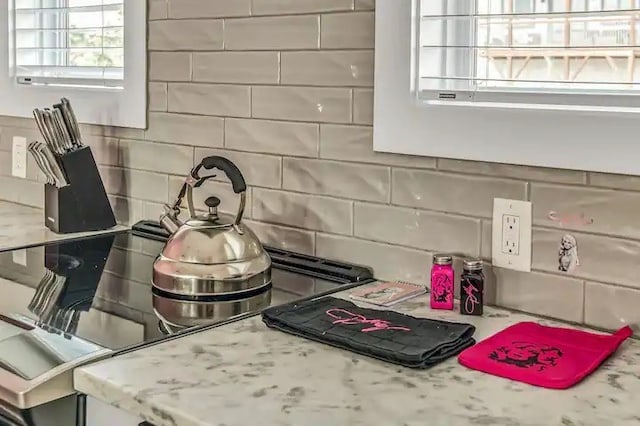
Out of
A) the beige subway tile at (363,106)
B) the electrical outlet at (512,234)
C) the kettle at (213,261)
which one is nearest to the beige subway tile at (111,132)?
the kettle at (213,261)

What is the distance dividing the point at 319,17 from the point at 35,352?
0.91 metres

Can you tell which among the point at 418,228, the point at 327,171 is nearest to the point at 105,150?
the point at 327,171

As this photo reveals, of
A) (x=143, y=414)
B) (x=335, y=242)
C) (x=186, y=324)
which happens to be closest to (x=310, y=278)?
(x=335, y=242)

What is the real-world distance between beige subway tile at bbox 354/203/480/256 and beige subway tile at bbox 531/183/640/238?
141 millimetres

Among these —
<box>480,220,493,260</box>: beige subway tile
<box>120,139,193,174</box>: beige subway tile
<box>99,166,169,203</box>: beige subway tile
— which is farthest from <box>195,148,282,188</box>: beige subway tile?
<box>480,220,493,260</box>: beige subway tile

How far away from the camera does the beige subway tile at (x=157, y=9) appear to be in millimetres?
2234

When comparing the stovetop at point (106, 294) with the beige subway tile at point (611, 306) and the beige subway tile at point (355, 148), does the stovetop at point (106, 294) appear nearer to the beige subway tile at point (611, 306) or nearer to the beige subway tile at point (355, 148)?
the beige subway tile at point (355, 148)

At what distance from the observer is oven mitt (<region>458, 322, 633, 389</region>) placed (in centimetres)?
128

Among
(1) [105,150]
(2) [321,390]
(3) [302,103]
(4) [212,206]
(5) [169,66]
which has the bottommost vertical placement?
(2) [321,390]

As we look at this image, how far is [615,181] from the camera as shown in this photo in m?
1.48

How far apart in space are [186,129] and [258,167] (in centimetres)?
26

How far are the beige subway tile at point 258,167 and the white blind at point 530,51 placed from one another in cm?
44

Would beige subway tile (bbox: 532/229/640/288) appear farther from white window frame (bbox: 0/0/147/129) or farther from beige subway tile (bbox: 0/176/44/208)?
beige subway tile (bbox: 0/176/44/208)

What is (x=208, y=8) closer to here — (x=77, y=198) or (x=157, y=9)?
(x=157, y=9)
